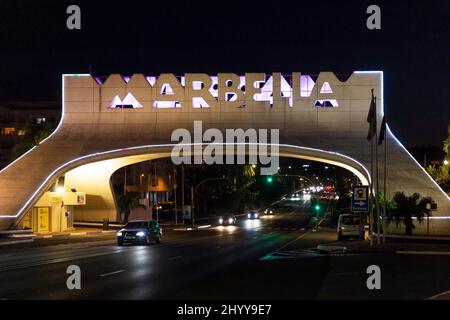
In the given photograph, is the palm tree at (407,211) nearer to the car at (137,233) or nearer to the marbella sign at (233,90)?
the car at (137,233)

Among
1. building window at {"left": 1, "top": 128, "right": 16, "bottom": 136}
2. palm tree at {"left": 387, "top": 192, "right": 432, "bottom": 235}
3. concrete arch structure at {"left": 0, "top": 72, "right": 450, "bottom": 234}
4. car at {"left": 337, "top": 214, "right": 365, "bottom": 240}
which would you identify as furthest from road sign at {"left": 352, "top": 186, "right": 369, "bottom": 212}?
building window at {"left": 1, "top": 128, "right": 16, "bottom": 136}

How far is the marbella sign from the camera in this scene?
64.4 metres

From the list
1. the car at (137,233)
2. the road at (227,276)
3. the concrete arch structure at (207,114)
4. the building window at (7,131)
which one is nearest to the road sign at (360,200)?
the road at (227,276)

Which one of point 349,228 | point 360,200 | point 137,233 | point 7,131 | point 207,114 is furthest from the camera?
point 7,131

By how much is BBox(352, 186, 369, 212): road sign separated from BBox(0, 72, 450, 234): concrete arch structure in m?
25.1

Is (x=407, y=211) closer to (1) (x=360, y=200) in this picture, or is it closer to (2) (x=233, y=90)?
(1) (x=360, y=200)

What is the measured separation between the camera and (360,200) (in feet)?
118

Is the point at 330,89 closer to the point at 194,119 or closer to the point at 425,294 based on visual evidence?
the point at 194,119

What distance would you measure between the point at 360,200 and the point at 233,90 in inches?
A: 1212

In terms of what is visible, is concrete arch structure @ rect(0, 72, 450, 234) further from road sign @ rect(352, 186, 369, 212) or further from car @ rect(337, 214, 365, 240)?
road sign @ rect(352, 186, 369, 212)

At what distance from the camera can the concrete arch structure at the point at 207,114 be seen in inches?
2467

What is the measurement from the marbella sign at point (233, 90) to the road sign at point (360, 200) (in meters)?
29.1

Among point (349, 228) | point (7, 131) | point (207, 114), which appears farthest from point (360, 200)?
point (7, 131)

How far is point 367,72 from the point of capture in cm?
6444
